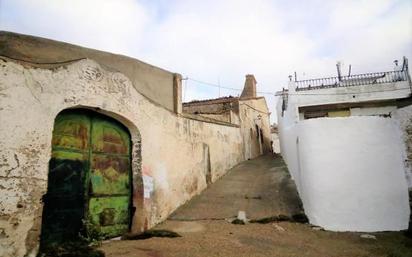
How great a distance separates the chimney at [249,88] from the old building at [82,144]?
46.2 ft

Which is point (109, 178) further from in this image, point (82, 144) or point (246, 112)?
point (246, 112)

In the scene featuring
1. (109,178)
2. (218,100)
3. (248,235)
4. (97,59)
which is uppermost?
(218,100)

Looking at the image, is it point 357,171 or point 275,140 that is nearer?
point 357,171

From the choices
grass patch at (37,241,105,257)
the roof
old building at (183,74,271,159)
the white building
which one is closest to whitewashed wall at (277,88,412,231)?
the white building

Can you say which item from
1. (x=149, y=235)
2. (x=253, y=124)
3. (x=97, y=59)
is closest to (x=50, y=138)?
(x=97, y=59)

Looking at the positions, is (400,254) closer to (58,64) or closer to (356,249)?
(356,249)

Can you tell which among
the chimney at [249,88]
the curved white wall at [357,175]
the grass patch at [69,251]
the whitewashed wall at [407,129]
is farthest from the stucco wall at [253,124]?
the grass patch at [69,251]

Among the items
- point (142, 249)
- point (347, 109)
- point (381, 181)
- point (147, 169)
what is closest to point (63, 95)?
point (147, 169)

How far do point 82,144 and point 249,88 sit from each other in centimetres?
1822

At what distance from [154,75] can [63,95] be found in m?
3.08

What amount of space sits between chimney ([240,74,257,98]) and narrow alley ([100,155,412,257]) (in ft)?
41.1

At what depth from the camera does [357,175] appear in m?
7.53

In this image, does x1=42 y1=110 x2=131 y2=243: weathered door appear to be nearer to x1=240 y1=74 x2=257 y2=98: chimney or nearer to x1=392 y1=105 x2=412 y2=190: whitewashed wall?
x1=392 y1=105 x2=412 y2=190: whitewashed wall

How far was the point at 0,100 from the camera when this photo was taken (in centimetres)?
456
